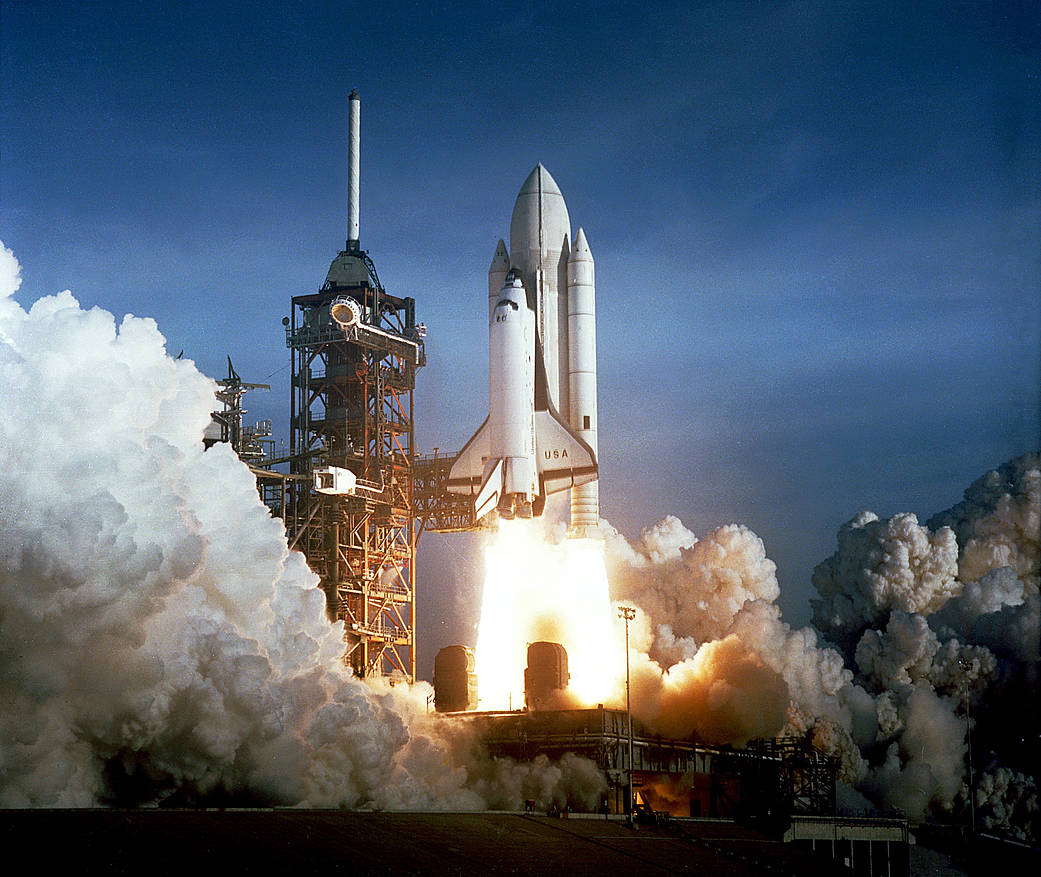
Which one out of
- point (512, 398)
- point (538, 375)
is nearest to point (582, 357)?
point (538, 375)

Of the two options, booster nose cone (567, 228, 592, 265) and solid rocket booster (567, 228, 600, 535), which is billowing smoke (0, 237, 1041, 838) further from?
booster nose cone (567, 228, 592, 265)

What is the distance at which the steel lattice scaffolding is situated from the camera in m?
74.8

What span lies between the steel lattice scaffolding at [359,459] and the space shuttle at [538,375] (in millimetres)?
6248

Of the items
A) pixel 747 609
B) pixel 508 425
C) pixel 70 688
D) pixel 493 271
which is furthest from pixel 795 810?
pixel 70 688

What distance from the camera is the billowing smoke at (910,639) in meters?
80.8

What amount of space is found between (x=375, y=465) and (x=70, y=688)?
1454 inches

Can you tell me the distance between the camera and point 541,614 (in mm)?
67875

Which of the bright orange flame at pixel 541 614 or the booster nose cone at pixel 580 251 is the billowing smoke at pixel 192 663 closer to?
the bright orange flame at pixel 541 614

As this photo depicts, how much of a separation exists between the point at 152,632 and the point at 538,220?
33302 mm

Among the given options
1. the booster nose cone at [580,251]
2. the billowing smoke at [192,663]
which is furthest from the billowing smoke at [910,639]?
the booster nose cone at [580,251]

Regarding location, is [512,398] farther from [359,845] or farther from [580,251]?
[359,845]

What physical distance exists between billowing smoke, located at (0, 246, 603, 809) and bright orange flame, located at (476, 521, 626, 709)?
17.0 meters

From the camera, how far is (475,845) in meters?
43.0

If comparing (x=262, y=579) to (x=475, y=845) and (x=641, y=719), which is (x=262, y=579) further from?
(x=641, y=719)
